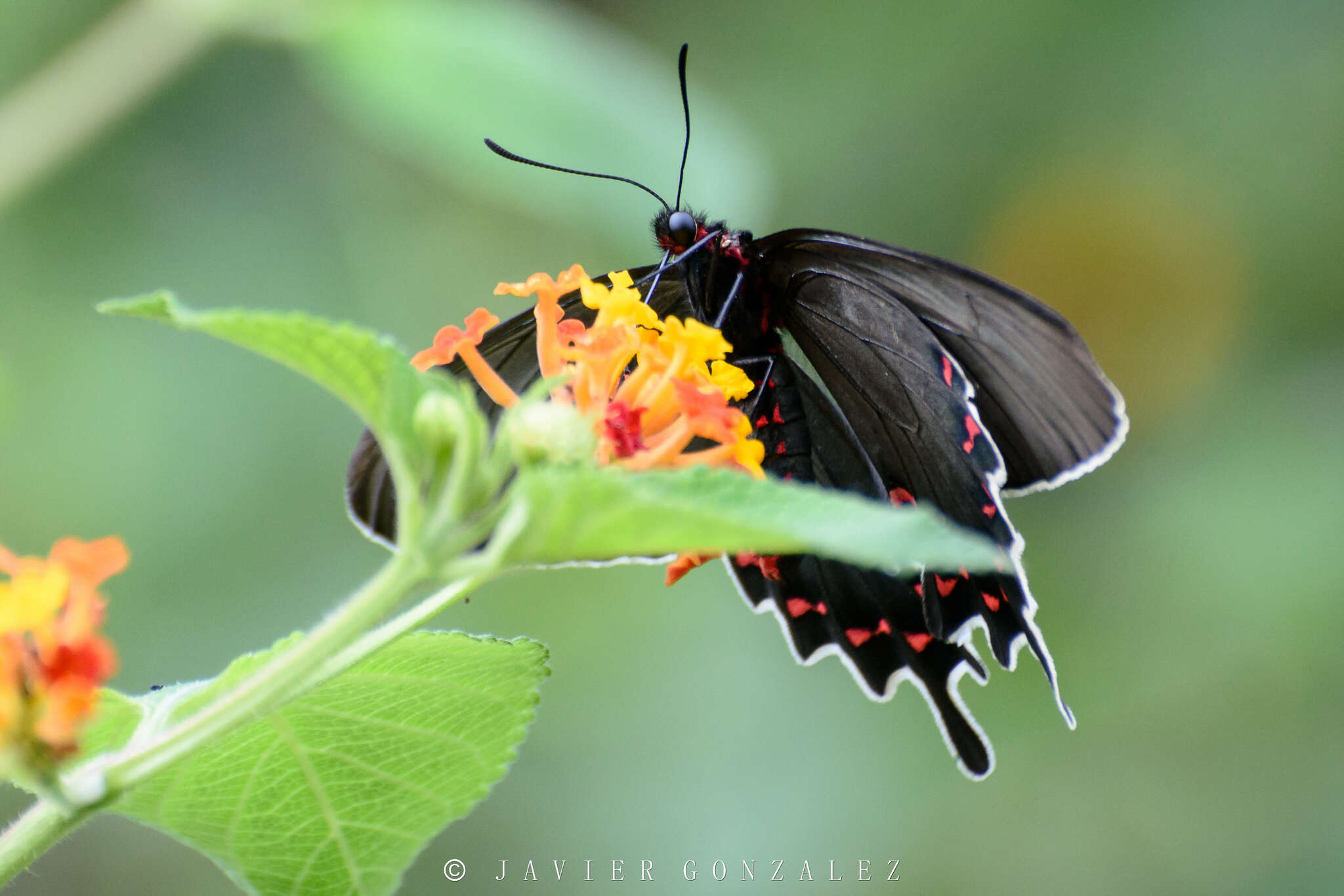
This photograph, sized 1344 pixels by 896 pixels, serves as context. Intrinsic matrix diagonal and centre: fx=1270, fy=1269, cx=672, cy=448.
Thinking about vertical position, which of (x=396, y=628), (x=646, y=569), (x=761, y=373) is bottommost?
(x=646, y=569)

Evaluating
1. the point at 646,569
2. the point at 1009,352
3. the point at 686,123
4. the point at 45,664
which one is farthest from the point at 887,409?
the point at 45,664

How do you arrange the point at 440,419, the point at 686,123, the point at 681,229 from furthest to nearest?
the point at 686,123 < the point at 681,229 < the point at 440,419

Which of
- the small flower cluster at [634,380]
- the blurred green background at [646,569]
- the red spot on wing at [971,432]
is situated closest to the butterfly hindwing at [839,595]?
the red spot on wing at [971,432]

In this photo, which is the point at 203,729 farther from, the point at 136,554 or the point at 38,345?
the point at 38,345

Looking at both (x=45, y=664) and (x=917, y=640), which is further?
(x=917, y=640)

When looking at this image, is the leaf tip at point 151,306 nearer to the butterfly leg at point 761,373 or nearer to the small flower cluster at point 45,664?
the small flower cluster at point 45,664

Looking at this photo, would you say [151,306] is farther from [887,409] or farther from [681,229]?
[887,409]

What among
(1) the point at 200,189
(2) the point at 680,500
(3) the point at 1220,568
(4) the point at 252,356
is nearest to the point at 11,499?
(4) the point at 252,356
